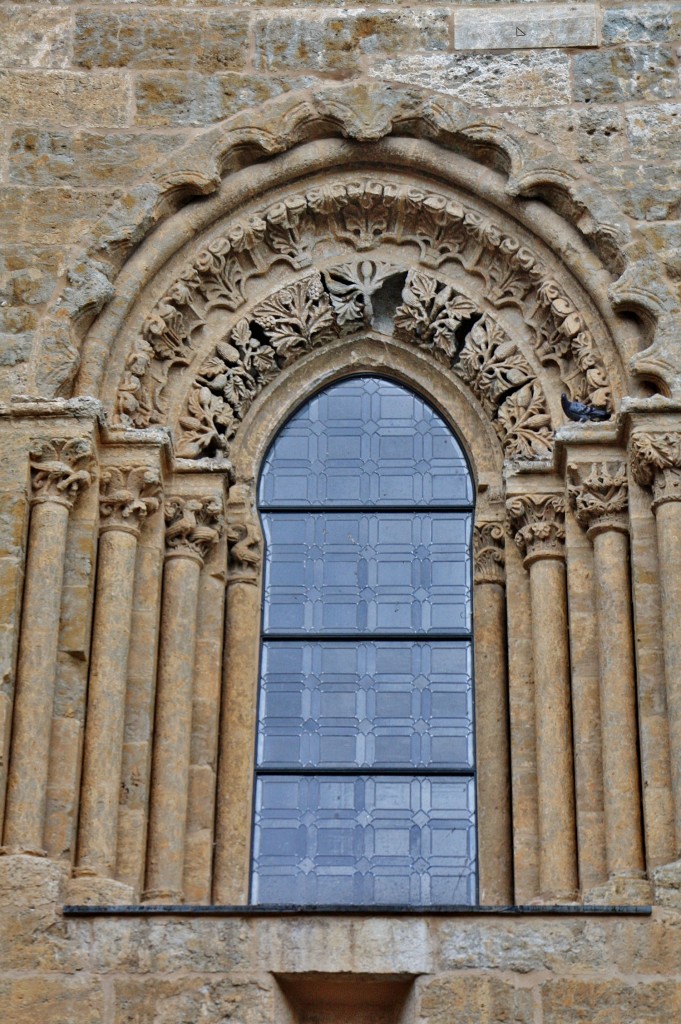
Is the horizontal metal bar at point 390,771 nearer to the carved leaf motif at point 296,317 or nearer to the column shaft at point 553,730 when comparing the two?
the column shaft at point 553,730

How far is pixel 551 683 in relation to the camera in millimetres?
10180

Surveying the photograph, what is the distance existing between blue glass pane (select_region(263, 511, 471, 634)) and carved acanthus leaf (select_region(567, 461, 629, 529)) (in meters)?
0.73

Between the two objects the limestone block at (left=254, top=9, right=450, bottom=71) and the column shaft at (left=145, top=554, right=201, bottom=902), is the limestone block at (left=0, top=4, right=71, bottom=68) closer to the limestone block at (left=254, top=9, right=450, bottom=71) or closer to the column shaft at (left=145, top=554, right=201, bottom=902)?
the limestone block at (left=254, top=9, right=450, bottom=71)

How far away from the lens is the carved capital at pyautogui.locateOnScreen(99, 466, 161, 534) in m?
10.4

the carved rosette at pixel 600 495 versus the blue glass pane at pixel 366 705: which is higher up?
the carved rosette at pixel 600 495

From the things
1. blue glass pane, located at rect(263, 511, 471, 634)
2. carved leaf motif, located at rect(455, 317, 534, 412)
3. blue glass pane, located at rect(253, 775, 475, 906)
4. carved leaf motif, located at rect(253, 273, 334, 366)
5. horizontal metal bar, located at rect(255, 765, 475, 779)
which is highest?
carved leaf motif, located at rect(253, 273, 334, 366)

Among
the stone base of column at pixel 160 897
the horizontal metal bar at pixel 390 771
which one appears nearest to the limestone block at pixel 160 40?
the horizontal metal bar at pixel 390 771

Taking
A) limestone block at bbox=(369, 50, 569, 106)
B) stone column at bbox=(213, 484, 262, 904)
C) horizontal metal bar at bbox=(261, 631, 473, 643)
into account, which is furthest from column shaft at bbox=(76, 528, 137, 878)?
limestone block at bbox=(369, 50, 569, 106)

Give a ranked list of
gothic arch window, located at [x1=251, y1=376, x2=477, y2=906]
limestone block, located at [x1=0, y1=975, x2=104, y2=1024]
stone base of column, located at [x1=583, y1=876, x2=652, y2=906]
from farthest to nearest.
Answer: gothic arch window, located at [x1=251, y1=376, x2=477, y2=906] → stone base of column, located at [x1=583, y1=876, x2=652, y2=906] → limestone block, located at [x1=0, y1=975, x2=104, y2=1024]

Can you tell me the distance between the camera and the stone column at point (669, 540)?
378 inches

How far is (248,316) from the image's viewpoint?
11211 mm

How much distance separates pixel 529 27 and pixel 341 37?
3.19 ft

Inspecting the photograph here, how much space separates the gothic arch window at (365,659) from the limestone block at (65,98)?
1.81 metres

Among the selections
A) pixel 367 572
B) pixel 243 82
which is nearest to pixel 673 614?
pixel 367 572
